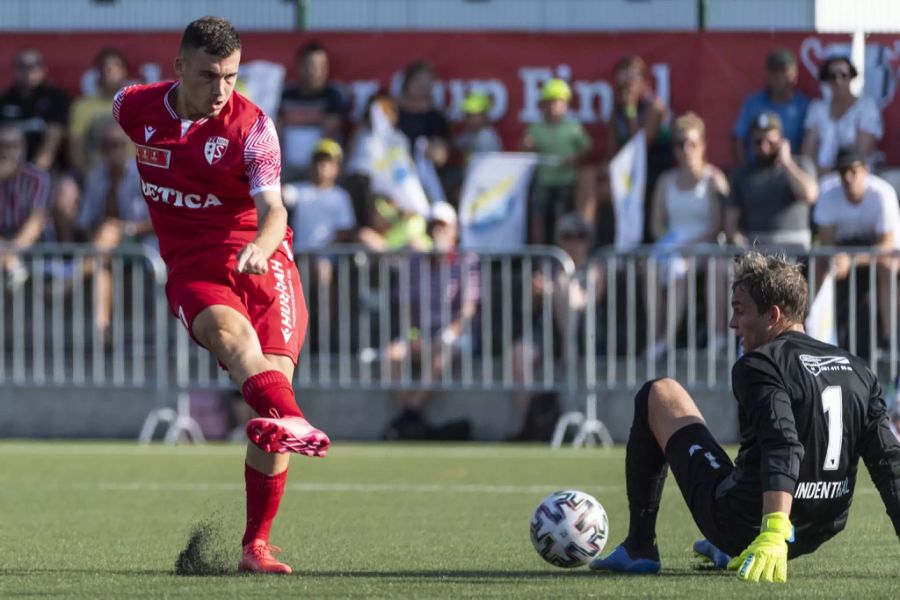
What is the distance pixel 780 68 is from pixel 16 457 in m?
7.58

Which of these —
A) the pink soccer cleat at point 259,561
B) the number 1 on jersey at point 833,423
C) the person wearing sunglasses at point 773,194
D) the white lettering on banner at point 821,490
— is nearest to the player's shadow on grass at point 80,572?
the pink soccer cleat at point 259,561

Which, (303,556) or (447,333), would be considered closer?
(303,556)

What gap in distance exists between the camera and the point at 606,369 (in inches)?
570

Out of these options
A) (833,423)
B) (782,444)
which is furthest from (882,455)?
(782,444)

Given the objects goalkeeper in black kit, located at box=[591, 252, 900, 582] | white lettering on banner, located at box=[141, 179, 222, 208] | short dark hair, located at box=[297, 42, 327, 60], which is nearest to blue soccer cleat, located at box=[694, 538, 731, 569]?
goalkeeper in black kit, located at box=[591, 252, 900, 582]

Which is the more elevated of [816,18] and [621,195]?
[816,18]

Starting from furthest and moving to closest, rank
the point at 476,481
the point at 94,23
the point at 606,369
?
the point at 94,23, the point at 606,369, the point at 476,481

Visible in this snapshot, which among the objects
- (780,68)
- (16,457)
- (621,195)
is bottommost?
(16,457)

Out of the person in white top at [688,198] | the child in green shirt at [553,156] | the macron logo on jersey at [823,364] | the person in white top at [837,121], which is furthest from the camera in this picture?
the child in green shirt at [553,156]

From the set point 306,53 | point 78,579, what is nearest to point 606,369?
point 306,53

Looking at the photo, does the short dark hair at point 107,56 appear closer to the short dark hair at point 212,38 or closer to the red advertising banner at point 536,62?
the red advertising banner at point 536,62

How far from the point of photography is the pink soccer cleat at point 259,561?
661 cm

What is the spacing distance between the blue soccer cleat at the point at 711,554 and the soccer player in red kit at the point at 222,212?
1.69m

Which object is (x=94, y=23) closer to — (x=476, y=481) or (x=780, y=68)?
(x=780, y=68)
